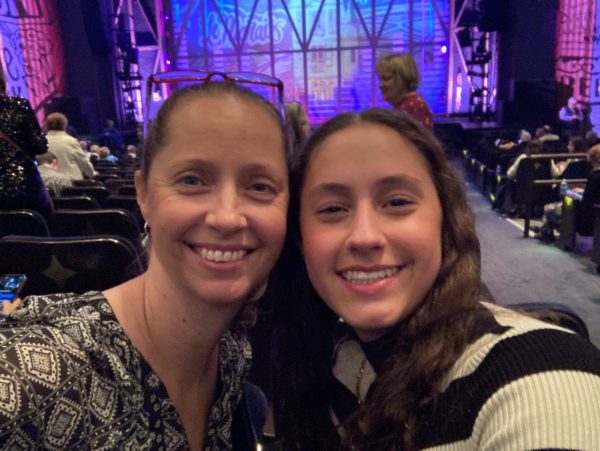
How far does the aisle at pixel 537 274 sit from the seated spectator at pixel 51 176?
433 centimetres

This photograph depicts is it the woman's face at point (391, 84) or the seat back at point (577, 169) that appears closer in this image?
the woman's face at point (391, 84)

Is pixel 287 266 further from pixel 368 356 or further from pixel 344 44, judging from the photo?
pixel 344 44

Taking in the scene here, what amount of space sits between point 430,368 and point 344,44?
18283 mm

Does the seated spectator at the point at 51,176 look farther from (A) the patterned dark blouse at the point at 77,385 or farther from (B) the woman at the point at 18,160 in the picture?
(A) the patterned dark blouse at the point at 77,385

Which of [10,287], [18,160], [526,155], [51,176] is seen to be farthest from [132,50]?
[10,287]

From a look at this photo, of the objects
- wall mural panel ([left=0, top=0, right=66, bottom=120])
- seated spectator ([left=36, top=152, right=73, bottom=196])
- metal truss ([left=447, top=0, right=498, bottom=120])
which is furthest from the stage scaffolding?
seated spectator ([left=36, top=152, right=73, bottom=196])

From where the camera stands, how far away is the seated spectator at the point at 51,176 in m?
5.49

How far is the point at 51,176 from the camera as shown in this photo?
5.58 m

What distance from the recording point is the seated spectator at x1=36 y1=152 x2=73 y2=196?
5488mm

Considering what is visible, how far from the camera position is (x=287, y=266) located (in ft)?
4.67

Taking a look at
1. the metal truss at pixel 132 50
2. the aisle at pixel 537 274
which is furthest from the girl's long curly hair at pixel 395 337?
the metal truss at pixel 132 50

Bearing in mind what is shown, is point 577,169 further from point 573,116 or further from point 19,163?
point 19,163

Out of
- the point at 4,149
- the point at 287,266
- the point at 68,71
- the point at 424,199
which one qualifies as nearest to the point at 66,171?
the point at 4,149

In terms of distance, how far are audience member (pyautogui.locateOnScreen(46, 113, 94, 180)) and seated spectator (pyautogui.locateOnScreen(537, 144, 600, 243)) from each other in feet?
19.1
